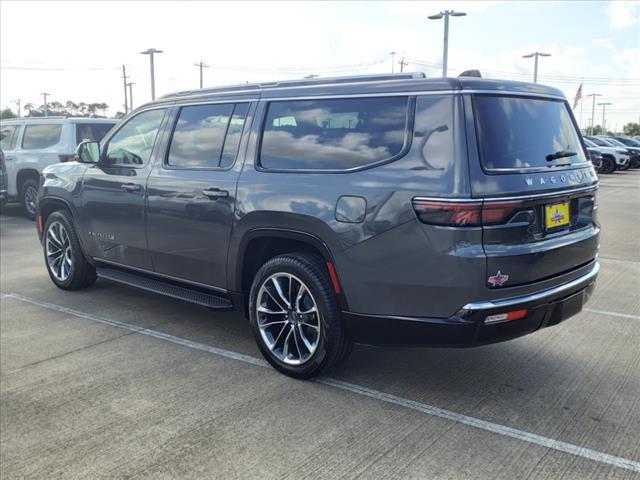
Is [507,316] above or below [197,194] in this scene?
below

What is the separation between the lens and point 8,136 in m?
→ 12.5

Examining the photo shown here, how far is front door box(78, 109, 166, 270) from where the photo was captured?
16.7ft

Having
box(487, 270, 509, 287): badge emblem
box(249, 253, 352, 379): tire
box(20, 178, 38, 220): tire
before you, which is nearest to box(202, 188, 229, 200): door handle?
box(249, 253, 352, 379): tire

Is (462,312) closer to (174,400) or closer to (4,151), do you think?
(174,400)

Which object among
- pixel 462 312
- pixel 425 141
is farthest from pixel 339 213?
pixel 462 312

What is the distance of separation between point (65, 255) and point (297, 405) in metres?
3.69

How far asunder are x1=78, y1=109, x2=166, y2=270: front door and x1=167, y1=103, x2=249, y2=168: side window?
0.30 meters

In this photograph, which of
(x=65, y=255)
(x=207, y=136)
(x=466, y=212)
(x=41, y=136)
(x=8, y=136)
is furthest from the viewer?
(x=8, y=136)

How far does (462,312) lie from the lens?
328cm

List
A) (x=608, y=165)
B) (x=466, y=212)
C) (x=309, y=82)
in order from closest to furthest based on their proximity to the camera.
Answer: (x=466, y=212), (x=309, y=82), (x=608, y=165)

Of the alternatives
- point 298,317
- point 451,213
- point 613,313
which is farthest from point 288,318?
point 613,313

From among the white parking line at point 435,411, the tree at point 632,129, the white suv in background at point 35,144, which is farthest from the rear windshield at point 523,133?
the tree at point 632,129

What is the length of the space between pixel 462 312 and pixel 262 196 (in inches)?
61.1

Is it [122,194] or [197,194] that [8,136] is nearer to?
[122,194]
